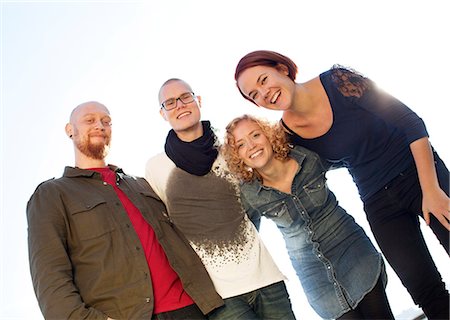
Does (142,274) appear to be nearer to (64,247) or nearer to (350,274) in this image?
(64,247)

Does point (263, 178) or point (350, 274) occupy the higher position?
point (263, 178)

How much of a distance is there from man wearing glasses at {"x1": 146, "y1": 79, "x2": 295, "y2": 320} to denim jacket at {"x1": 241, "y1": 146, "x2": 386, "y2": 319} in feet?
0.42

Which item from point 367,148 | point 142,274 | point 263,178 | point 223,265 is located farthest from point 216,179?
point 367,148

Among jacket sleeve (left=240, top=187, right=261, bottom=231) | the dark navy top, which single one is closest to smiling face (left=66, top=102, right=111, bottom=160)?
jacket sleeve (left=240, top=187, right=261, bottom=231)

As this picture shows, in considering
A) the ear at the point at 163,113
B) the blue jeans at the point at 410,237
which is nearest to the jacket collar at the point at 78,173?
the ear at the point at 163,113

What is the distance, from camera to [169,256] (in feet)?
6.42

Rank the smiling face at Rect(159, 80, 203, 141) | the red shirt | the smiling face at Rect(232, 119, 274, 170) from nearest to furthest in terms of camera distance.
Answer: the red shirt, the smiling face at Rect(232, 119, 274, 170), the smiling face at Rect(159, 80, 203, 141)

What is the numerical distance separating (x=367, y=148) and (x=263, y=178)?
560 millimetres

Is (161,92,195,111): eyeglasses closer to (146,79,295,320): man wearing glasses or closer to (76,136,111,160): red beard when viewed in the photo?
(146,79,295,320): man wearing glasses

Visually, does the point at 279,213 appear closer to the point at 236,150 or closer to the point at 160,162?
the point at 236,150

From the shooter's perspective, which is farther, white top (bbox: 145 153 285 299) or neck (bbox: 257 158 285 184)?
neck (bbox: 257 158 285 184)

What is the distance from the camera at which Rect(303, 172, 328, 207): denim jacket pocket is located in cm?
205

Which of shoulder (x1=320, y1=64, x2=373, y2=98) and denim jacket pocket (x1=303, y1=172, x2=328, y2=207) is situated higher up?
shoulder (x1=320, y1=64, x2=373, y2=98)

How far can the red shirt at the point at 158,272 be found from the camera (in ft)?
6.20
